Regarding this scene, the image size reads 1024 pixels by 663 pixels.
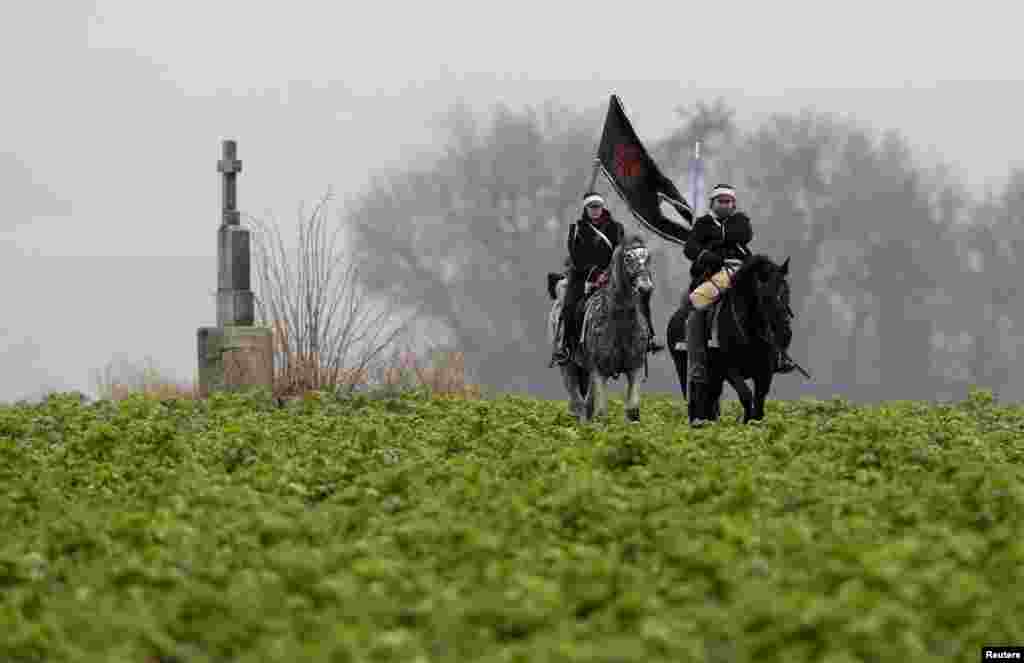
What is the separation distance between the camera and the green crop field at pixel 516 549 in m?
7.69

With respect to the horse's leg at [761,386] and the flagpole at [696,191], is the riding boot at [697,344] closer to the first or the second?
the horse's leg at [761,386]

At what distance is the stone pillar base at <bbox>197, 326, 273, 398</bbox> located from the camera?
A: 26188 mm

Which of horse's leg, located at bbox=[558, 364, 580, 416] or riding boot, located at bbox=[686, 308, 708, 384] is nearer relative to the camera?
riding boot, located at bbox=[686, 308, 708, 384]

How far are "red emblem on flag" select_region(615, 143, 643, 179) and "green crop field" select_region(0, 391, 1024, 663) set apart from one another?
18.1 feet

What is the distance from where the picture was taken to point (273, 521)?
409 inches

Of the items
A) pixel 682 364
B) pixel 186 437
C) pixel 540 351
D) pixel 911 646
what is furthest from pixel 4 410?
pixel 540 351

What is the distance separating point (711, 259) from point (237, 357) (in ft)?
A: 33.3

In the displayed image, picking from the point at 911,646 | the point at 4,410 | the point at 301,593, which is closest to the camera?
the point at 911,646

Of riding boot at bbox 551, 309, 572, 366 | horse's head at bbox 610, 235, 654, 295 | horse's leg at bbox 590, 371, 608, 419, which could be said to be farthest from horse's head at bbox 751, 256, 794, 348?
riding boot at bbox 551, 309, 572, 366

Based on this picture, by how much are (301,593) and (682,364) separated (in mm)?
11223

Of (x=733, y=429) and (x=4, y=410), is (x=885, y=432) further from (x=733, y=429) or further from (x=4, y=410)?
(x=4, y=410)

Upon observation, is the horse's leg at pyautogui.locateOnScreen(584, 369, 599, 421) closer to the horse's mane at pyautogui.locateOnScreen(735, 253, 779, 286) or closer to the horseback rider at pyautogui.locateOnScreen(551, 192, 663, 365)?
the horseback rider at pyautogui.locateOnScreen(551, 192, 663, 365)

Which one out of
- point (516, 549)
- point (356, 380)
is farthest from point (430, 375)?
point (516, 549)

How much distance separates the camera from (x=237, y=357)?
26.3 meters
